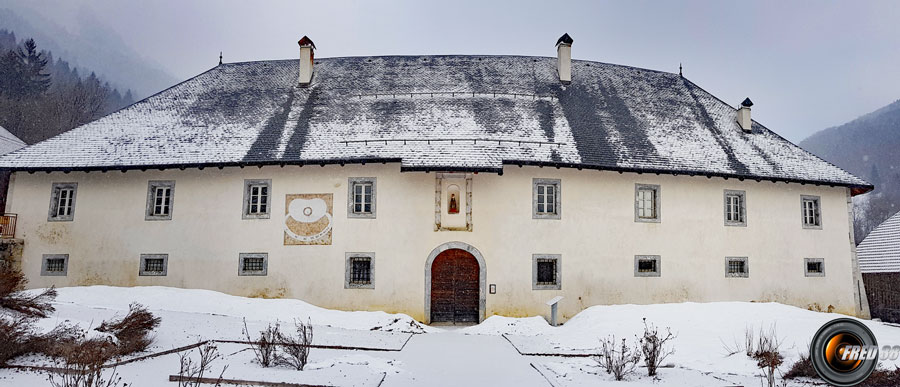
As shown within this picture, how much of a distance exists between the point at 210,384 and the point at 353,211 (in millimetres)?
10526

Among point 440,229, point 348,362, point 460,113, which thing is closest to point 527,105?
point 460,113

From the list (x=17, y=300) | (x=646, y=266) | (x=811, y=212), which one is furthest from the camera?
(x=811, y=212)

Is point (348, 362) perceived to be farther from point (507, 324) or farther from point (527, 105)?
point (527, 105)

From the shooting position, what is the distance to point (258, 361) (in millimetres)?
9953

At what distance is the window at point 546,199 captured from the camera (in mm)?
18688

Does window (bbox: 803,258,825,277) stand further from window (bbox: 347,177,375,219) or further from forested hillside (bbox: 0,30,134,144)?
forested hillside (bbox: 0,30,134,144)

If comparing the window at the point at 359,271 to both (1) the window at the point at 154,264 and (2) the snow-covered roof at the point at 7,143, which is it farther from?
(2) the snow-covered roof at the point at 7,143

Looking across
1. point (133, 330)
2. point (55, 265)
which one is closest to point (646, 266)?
point (133, 330)

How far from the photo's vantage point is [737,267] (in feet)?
65.0

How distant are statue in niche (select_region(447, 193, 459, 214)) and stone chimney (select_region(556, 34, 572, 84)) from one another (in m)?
8.50

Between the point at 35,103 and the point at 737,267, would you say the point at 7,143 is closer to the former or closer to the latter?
the point at 35,103

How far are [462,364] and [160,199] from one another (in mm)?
13622

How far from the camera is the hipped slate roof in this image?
18.8m

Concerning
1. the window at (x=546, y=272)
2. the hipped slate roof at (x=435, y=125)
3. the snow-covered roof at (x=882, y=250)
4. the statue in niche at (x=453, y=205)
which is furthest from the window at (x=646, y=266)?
the snow-covered roof at (x=882, y=250)
